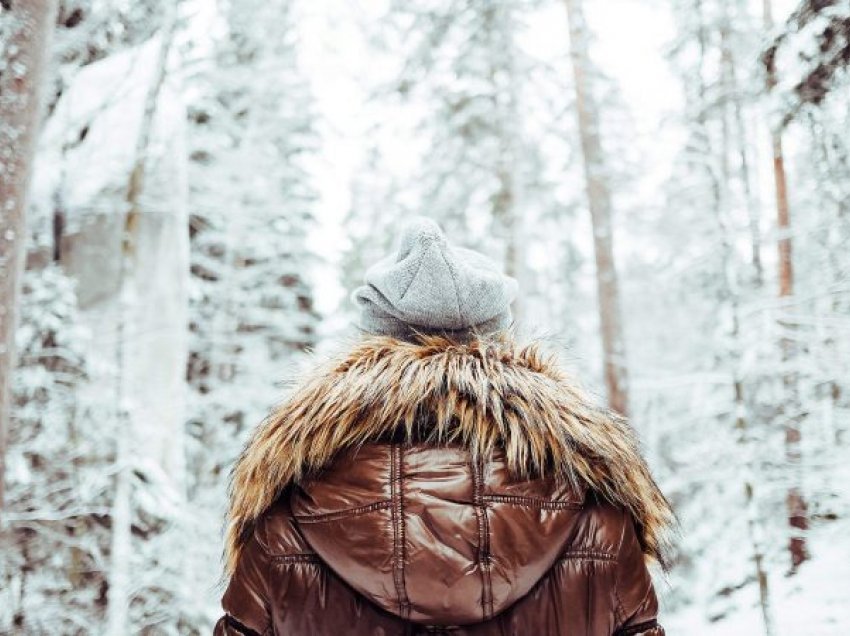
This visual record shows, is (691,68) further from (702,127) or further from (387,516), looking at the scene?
(387,516)

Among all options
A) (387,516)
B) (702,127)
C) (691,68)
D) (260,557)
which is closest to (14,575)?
(260,557)

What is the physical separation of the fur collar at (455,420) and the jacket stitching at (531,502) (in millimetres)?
60

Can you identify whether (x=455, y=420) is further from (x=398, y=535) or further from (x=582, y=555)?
(x=582, y=555)

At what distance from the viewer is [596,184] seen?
11398 millimetres

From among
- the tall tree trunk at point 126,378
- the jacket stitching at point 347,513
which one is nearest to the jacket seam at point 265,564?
the jacket stitching at point 347,513

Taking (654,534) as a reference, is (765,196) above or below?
above

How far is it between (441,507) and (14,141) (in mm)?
3225

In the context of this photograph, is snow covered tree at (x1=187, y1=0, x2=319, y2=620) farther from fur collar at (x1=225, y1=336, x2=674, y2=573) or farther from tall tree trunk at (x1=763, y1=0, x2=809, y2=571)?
fur collar at (x1=225, y1=336, x2=674, y2=573)

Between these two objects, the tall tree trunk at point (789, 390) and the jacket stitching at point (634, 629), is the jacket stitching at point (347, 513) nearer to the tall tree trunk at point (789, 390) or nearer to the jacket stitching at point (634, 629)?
the jacket stitching at point (634, 629)

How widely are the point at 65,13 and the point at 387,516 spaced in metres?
6.49

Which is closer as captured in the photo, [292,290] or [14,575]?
[14,575]

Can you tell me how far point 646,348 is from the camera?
22.7 meters

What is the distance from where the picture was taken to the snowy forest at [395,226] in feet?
18.8

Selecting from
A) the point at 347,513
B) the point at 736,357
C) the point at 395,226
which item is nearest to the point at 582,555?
the point at 347,513
